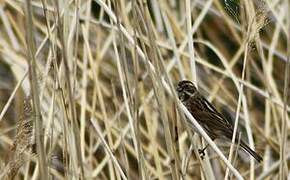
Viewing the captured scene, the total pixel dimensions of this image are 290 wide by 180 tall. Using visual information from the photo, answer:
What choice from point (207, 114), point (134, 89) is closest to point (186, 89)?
point (207, 114)

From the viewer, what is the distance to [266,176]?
2.74 metres

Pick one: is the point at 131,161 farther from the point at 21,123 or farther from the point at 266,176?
the point at 21,123

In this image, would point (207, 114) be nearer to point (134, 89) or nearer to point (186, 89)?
point (186, 89)

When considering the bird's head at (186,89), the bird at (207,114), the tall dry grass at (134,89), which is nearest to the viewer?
the tall dry grass at (134,89)

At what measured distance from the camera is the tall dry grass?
5.60 ft

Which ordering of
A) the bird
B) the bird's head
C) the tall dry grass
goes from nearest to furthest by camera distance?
the tall dry grass
the bird's head
the bird

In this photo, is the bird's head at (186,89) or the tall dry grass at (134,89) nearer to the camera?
the tall dry grass at (134,89)

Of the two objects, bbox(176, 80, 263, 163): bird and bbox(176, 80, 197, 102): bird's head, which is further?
bbox(176, 80, 263, 163): bird

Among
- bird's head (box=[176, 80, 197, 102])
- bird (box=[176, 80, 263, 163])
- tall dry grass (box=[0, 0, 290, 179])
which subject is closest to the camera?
Answer: tall dry grass (box=[0, 0, 290, 179])

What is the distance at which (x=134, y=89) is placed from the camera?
6.04ft

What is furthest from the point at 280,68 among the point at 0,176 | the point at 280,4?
the point at 0,176

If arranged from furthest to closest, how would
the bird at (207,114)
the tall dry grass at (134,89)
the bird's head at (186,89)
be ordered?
the bird at (207,114) → the bird's head at (186,89) → the tall dry grass at (134,89)

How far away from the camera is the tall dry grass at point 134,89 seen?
1.71 meters

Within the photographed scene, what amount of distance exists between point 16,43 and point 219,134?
119 cm
